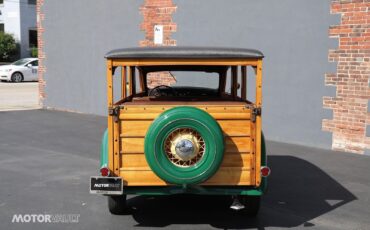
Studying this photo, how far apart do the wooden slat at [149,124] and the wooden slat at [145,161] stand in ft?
0.72

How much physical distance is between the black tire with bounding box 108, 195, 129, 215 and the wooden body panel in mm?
585

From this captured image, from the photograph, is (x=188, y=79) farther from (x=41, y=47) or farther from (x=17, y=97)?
(x=17, y=97)

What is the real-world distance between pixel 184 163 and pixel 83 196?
2146 mm

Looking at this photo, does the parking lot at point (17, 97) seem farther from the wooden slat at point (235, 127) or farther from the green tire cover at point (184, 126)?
the wooden slat at point (235, 127)

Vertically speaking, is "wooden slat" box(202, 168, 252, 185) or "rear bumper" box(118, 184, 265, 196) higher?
"wooden slat" box(202, 168, 252, 185)

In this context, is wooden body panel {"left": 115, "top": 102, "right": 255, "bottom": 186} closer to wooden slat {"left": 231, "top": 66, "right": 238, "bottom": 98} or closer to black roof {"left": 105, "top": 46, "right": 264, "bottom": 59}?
black roof {"left": 105, "top": 46, "right": 264, "bottom": 59}

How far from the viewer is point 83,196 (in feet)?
21.0

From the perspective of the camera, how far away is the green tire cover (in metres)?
4.71

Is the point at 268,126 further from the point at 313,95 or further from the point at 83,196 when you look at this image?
the point at 83,196

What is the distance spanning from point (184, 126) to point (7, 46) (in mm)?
32564

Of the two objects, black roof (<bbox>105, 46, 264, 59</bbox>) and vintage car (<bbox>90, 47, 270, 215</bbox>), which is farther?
black roof (<bbox>105, 46, 264, 59</bbox>)

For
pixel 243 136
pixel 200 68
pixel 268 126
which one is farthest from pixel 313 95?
pixel 243 136

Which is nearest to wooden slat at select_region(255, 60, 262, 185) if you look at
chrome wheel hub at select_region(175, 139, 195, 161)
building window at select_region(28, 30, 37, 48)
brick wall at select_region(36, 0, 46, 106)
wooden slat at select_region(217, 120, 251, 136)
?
wooden slat at select_region(217, 120, 251, 136)

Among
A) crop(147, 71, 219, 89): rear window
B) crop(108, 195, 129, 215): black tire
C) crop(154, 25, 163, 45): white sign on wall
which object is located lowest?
crop(108, 195, 129, 215): black tire
